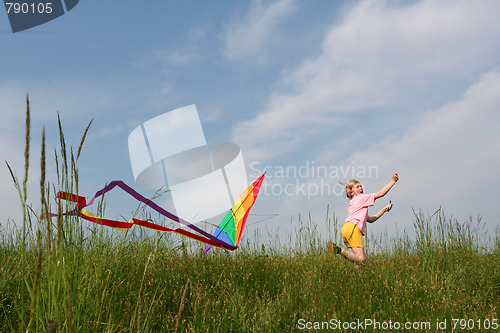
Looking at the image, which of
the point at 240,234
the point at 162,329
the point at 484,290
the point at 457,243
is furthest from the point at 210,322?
the point at 457,243

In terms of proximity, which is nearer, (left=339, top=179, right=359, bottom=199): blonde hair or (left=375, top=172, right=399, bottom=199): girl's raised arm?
(left=375, top=172, right=399, bottom=199): girl's raised arm

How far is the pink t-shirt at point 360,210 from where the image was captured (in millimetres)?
5617

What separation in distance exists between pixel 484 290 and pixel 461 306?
998mm

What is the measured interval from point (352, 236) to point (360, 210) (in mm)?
432

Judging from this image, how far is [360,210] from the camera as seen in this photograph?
5727mm

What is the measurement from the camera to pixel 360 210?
5.73 meters

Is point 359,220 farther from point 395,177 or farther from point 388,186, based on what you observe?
point 395,177

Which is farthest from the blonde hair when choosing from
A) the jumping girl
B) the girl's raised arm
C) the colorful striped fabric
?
the colorful striped fabric

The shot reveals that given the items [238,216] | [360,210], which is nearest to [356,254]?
[360,210]

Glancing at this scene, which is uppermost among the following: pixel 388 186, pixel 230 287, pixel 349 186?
pixel 349 186

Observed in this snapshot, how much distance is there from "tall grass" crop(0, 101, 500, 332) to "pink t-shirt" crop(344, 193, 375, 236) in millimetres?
720

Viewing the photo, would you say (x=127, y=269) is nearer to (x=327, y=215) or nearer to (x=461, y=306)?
(x=327, y=215)

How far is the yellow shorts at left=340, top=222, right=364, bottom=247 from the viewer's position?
18.1ft

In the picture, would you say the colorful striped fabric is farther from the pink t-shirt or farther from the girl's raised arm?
the girl's raised arm
